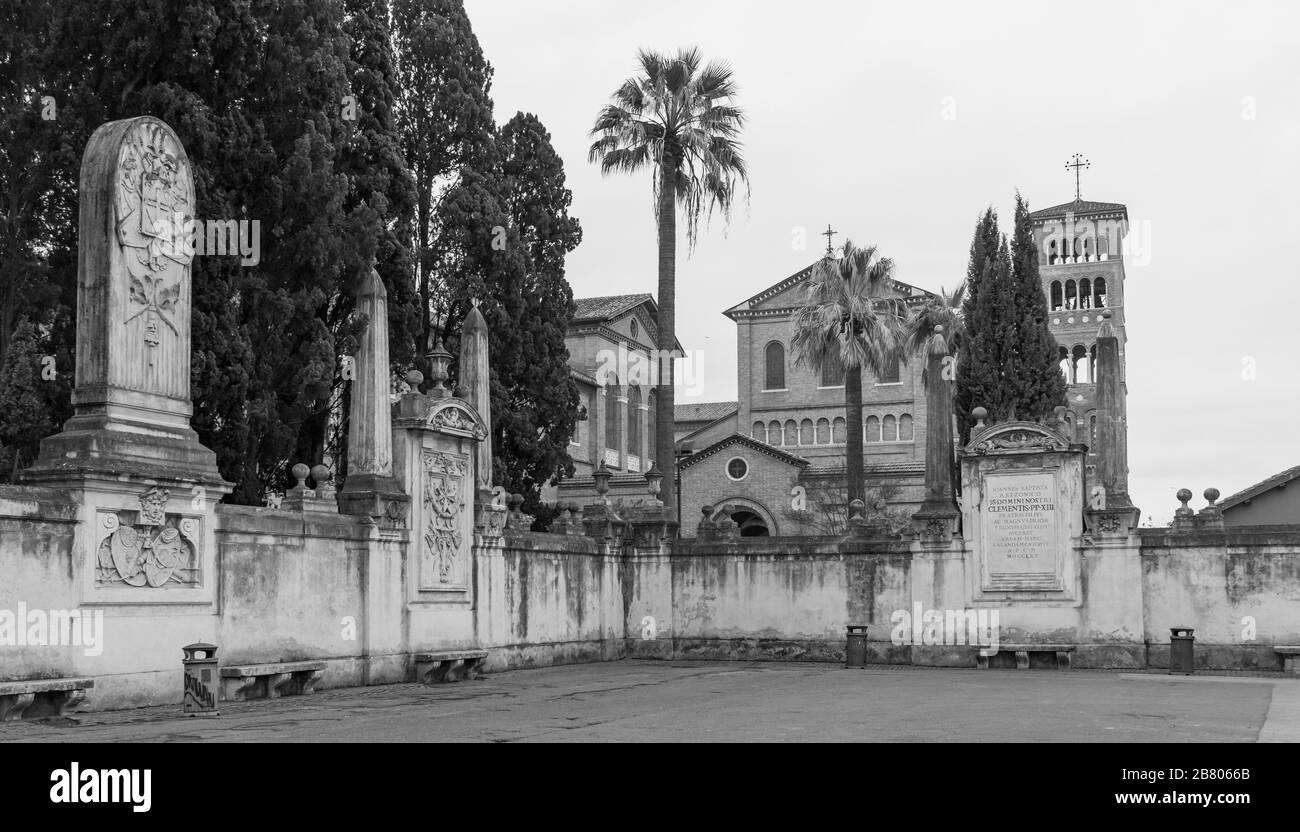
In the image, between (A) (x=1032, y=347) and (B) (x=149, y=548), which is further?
(A) (x=1032, y=347)

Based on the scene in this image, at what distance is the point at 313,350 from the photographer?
24.2 metres

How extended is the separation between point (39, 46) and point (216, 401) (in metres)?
7.20

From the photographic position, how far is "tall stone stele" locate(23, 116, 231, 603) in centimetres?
1517

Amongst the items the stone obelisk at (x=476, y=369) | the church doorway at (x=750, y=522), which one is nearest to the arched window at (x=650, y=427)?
the church doorway at (x=750, y=522)

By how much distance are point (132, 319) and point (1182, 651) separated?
16.3 metres

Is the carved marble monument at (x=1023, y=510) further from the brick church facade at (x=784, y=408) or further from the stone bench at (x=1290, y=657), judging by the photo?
the brick church facade at (x=784, y=408)

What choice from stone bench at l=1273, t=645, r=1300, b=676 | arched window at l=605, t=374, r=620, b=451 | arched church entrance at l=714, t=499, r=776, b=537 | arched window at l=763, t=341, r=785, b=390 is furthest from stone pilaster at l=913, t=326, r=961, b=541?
arched window at l=763, t=341, r=785, b=390

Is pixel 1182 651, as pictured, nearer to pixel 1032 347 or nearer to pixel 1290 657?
pixel 1290 657

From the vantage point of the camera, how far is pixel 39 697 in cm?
1423

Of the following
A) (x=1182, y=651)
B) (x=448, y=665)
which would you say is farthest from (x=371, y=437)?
(x=1182, y=651)

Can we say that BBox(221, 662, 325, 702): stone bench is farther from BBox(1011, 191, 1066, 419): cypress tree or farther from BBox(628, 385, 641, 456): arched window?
BBox(628, 385, 641, 456): arched window

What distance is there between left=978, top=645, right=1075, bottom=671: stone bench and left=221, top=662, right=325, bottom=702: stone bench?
38.8 feet

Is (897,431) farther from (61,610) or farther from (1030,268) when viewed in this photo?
(61,610)

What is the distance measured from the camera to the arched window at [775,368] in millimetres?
73250
